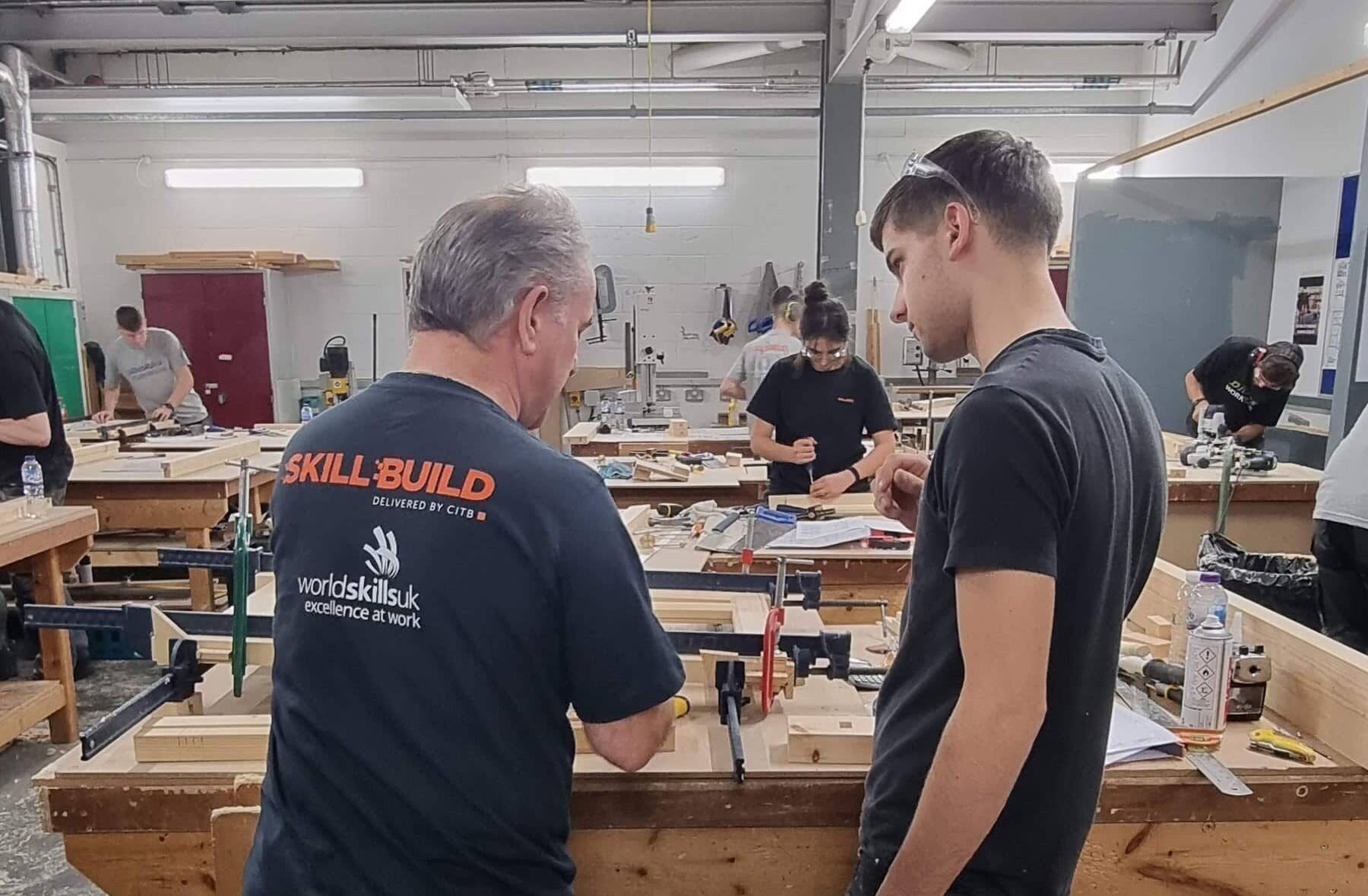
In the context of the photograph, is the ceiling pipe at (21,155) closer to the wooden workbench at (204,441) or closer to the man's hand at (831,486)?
the wooden workbench at (204,441)

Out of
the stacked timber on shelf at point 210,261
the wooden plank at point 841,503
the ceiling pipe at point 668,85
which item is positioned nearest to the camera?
the wooden plank at point 841,503

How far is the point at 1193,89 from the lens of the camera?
6352 millimetres

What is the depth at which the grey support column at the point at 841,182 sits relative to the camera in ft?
15.6

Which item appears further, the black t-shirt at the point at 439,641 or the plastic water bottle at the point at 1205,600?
the plastic water bottle at the point at 1205,600

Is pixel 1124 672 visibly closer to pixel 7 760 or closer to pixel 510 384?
pixel 510 384

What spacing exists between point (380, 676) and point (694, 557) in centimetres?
130

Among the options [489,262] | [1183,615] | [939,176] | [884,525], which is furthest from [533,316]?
[884,525]

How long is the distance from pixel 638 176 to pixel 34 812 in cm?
569

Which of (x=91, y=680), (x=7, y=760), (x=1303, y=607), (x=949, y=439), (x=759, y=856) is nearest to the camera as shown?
(x=949, y=439)

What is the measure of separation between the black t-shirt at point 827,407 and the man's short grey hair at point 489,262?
2.22 meters

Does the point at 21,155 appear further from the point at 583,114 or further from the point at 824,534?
the point at 824,534

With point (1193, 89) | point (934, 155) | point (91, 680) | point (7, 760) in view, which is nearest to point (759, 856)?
point (934, 155)

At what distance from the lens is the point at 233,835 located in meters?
1.15

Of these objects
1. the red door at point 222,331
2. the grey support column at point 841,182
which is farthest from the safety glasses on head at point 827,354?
the red door at point 222,331
